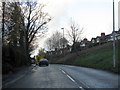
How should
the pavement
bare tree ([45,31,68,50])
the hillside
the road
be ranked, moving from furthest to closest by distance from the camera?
bare tree ([45,31,68,50]), the hillside, the pavement, the road

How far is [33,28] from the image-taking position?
72.3 metres

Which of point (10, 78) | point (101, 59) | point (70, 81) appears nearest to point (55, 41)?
point (101, 59)

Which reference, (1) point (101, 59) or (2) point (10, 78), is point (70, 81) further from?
(1) point (101, 59)

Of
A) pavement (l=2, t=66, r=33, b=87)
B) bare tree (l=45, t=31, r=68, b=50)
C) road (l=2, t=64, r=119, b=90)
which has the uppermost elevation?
bare tree (l=45, t=31, r=68, b=50)

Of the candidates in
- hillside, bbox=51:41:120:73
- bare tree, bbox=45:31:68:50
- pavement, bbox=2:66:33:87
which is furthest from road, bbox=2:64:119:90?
bare tree, bbox=45:31:68:50

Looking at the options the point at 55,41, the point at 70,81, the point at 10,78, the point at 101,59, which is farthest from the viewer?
the point at 55,41

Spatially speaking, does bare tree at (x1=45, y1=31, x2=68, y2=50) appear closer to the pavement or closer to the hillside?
the hillside

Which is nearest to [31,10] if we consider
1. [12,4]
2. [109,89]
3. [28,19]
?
[28,19]

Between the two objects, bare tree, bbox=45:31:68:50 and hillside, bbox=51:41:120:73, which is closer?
Answer: hillside, bbox=51:41:120:73

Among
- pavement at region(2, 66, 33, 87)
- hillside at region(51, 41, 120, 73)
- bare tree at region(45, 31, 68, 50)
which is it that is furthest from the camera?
bare tree at region(45, 31, 68, 50)

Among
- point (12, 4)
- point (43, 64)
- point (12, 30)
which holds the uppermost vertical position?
point (12, 4)

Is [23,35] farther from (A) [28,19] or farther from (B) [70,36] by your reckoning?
(B) [70,36]

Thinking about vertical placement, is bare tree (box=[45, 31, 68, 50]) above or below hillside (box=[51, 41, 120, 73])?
above

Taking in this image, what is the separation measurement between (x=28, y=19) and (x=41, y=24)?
365cm
